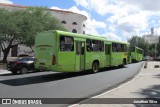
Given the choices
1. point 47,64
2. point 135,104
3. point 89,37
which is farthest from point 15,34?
point 135,104

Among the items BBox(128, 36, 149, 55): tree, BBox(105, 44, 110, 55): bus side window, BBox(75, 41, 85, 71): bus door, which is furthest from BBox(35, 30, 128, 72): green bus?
BBox(128, 36, 149, 55): tree

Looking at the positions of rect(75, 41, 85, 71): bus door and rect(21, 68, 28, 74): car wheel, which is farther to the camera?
rect(21, 68, 28, 74): car wheel

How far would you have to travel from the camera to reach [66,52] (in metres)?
18.8

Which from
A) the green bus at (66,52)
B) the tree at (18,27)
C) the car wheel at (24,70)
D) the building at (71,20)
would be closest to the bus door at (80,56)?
the green bus at (66,52)

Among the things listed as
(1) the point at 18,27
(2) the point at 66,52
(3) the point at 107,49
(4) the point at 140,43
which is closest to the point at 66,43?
A: (2) the point at 66,52

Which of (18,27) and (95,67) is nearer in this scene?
(95,67)

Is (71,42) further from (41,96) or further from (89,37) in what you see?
(41,96)

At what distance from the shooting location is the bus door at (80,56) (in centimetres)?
2028

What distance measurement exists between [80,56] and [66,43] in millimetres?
2133

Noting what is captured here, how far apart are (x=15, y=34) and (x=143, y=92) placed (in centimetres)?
2508

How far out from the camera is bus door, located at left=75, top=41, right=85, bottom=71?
66.5 feet

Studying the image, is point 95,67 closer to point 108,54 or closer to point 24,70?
point 108,54

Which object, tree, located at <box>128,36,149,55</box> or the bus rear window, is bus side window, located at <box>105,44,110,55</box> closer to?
the bus rear window

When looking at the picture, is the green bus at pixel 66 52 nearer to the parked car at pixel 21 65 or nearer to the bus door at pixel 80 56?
the bus door at pixel 80 56
